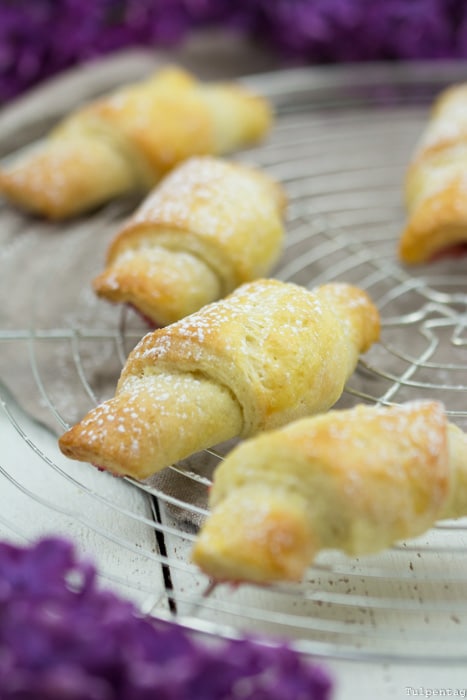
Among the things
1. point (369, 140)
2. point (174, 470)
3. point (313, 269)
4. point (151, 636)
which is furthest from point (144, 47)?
point (151, 636)

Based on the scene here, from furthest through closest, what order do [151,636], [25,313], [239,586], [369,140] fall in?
[369,140], [25,313], [239,586], [151,636]

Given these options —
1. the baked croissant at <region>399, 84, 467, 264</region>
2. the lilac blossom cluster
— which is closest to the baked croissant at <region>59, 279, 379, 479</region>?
the baked croissant at <region>399, 84, 467, 264</region>

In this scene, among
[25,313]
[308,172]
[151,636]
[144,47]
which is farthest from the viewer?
[144,47]

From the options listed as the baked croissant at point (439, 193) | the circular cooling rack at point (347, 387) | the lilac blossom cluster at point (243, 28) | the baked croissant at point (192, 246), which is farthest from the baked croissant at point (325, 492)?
the lilac blossom cluster at point (243, 28)

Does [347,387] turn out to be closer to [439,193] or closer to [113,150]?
[439,193]

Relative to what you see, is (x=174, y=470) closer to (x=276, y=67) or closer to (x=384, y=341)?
(x=384, y=341)

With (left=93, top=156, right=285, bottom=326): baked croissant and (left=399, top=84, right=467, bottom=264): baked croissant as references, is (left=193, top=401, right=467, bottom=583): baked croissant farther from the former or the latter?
(left=399, top=84, right=467, bottom=264): baked croissant
